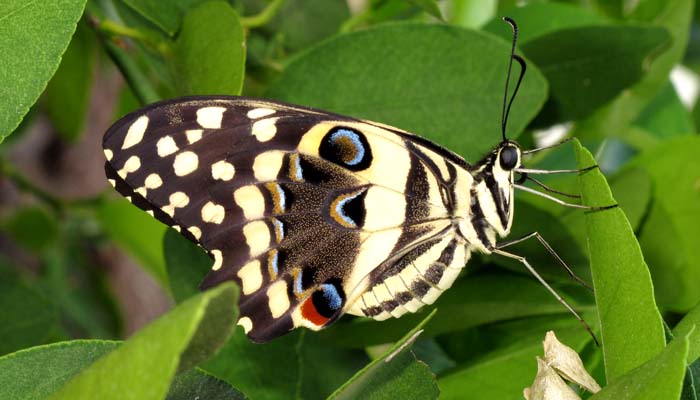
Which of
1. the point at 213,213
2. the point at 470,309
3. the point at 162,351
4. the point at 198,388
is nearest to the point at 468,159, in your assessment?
the point at 470,309

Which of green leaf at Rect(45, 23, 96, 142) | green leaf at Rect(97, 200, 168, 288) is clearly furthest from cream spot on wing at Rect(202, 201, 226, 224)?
green leaf at Rect(45, 23, 96, 142)

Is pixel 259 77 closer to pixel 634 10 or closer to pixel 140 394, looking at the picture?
pixel 634 10

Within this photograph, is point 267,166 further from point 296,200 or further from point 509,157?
point 509,157

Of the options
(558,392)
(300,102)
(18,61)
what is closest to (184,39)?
(300,102)

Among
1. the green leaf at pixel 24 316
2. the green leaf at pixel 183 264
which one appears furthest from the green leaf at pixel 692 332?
the green leaf at pixel 24 316

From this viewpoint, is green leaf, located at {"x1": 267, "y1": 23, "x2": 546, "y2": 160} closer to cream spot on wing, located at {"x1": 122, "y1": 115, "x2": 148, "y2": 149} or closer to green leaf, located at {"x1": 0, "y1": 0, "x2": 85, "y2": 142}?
cream spot on wing, located at {"x1": 122, "y1": 115, "x2": 148, "y2": 149}

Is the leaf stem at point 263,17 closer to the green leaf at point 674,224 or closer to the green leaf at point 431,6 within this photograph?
the green leaf at point 431,6

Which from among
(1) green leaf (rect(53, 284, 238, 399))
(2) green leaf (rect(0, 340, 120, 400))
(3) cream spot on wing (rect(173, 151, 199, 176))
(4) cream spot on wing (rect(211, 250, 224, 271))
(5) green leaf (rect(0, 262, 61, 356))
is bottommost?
(5) green leaf (rect(0, 262, 61, 356))
